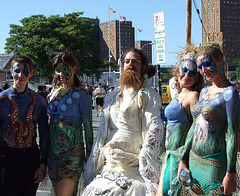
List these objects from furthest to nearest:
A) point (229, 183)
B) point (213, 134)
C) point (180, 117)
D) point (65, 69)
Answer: point (65, 69), point (180, 117), point (213, 134), point (229, 183)

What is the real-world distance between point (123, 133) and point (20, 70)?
1277 mm

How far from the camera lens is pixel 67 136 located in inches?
135

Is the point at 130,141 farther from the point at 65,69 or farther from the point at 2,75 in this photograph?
the point at 2,75

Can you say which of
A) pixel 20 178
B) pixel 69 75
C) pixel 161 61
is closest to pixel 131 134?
pixel 69 75

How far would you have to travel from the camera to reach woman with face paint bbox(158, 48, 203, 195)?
302 centimetres

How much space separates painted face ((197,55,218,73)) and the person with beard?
28.5 inches

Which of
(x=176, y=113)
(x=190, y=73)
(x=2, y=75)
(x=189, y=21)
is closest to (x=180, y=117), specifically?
(x=176, y=113)

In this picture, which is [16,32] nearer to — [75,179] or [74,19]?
[74,19]

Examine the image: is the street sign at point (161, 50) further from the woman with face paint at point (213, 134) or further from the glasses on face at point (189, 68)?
the woman with face paint at point (213, 134)

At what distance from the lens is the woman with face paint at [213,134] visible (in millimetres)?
2480

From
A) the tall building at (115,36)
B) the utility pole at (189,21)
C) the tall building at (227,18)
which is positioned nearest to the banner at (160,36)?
the utility pole at (189,21)

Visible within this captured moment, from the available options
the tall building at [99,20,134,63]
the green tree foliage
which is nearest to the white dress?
the green tree foliage

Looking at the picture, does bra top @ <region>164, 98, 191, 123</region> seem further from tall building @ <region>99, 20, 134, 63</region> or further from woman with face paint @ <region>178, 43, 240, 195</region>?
Result: tall building @ <region>99, 20, 134, 63</region>

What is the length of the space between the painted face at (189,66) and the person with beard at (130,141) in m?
0.42
